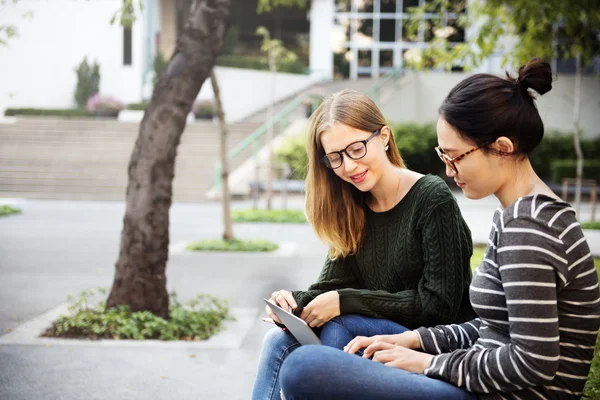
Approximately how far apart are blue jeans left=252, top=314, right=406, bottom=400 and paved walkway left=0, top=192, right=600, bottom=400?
153 cm

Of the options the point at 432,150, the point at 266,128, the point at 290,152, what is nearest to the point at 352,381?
the point at 290,152

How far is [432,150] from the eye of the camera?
20.3 meters

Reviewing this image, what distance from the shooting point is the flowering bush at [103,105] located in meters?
26.5

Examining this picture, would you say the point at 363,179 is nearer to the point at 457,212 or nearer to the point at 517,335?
the point at 457,212

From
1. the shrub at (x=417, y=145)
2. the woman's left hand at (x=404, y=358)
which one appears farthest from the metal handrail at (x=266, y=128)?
the woman's left hand at (x=404, y=358)

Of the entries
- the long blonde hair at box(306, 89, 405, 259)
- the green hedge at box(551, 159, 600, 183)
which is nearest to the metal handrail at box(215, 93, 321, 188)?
the green hedge at box(551, 159, 600, 183)

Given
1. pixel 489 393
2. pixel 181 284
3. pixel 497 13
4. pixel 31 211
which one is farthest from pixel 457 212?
pixel 31 211

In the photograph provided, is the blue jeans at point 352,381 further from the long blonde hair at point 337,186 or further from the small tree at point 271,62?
the small tree at point 271,62

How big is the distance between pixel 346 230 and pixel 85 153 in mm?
19691

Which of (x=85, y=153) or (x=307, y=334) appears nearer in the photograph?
(x=307, y=334)

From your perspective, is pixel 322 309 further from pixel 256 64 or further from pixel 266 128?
pixel 256 64

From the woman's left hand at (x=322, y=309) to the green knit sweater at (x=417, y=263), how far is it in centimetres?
3

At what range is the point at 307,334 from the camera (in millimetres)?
2285

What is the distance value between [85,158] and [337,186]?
19122 millimetres
